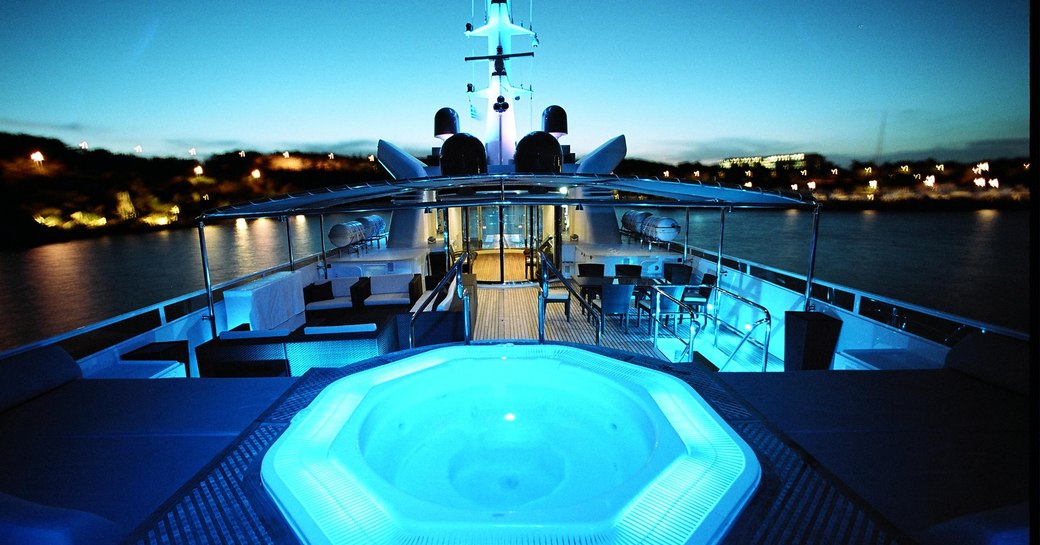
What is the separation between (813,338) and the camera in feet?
11.0

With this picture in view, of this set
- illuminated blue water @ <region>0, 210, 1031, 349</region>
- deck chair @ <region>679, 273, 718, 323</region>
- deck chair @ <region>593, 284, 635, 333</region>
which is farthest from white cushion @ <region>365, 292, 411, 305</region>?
illuminated blue water @ <region>0, 210, 1031, 349</region>

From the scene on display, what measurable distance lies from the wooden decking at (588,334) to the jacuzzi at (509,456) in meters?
1.41

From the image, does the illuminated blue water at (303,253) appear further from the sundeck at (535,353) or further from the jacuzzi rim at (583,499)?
the jacuzzi rim at (583,499)

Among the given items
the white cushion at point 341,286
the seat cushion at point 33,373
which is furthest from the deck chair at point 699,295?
the seat cushion at point 33,373

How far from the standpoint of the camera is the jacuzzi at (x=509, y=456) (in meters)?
1.58

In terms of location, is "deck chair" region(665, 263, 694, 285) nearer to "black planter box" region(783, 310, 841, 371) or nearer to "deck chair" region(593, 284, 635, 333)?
"deck chair" region(593, 284, 635, 333)

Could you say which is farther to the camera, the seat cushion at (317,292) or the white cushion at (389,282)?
the white cushion at (389,282)

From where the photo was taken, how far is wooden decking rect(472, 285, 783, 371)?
489cm

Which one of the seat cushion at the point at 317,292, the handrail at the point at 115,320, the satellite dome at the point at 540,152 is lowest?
the seat cushion at the point at 317,292

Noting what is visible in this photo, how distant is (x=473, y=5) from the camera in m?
10.1

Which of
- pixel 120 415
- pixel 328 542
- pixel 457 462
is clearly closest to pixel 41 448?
pixel 120 415

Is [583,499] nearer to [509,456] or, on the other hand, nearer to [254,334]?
[509,456]

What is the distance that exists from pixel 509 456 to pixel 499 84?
8773 mm

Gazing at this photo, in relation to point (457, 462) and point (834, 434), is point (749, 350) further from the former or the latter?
point (457, 462)
